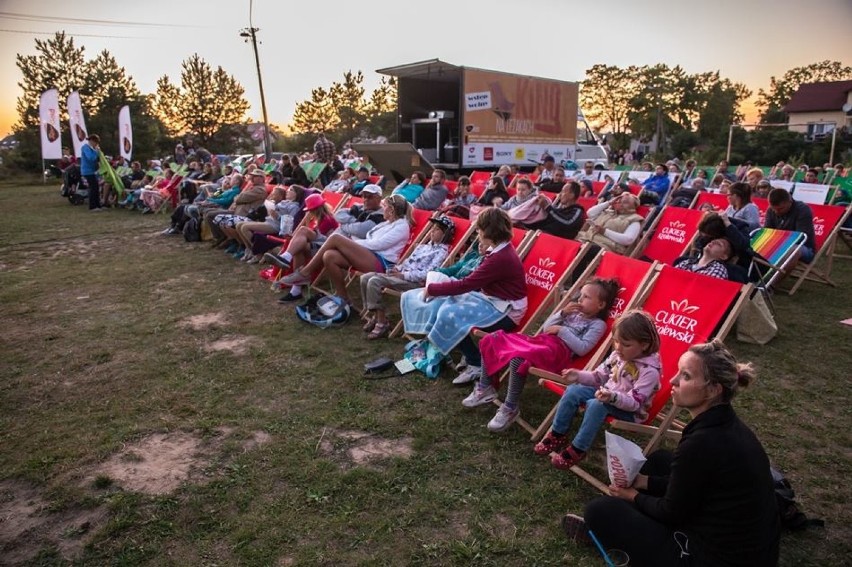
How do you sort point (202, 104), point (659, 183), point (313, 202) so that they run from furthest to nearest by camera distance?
point (202, 104)
point (659, 183)
point (313, 202)

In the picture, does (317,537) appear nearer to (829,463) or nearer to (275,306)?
(829,463)

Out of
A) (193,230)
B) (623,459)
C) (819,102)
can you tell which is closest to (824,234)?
(623,459)

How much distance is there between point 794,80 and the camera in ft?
181

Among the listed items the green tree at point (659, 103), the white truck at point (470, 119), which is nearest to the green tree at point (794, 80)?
the green tree at point (659, 103)

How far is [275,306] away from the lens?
552 cm

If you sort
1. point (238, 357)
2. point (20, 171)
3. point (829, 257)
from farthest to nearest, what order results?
point (20, 171)
point (829, 257)
point (238, 357)

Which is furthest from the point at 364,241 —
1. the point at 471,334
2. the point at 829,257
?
the point at 829,257

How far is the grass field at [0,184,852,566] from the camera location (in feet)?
7.50

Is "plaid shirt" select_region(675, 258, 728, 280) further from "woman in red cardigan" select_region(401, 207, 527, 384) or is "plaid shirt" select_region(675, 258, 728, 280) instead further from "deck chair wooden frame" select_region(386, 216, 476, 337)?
"deck chair wooden frame" select_region(386, 216, 476, 337)

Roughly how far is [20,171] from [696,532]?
3358 centimetres

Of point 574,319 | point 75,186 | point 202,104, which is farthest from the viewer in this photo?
point 202,104

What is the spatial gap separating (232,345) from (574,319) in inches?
111

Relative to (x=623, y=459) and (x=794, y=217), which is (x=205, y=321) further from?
(x=794, y=217)

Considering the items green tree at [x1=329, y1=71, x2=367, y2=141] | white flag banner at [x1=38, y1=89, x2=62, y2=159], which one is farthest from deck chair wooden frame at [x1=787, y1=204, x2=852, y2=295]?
green tree at [x1=329, y1=71, x2=367, y2=141]
